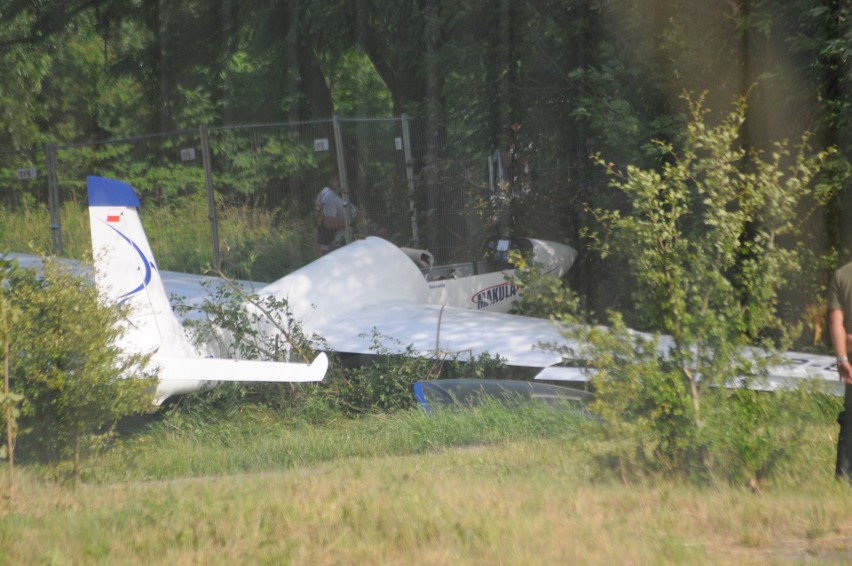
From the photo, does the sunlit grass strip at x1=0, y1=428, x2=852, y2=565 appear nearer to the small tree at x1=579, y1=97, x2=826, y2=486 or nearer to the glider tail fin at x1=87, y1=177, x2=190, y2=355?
the small tree at x1=579, y1=97, x2=826, y2=486

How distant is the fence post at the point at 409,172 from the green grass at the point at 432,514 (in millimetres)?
9920

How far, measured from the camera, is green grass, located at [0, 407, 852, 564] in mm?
4234

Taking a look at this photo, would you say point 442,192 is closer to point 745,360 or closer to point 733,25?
point 733,25

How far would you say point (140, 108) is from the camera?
29.0 metres

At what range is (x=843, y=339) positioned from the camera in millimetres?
5500

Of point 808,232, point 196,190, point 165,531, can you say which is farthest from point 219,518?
point 196,190

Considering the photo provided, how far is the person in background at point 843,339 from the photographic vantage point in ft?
18.0

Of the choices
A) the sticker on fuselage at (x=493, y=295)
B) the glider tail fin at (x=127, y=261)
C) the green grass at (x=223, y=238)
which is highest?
the green grass at (x=223, y=238)

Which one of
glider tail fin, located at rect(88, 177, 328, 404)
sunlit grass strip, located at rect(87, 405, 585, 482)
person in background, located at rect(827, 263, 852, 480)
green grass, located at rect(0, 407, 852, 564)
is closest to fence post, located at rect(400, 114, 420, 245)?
sunlit grass strip, located at rect(87, 405, 585, 482)

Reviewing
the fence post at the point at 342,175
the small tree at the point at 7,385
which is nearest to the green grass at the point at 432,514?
the small tree at the point at 7,385

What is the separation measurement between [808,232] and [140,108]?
23542 millimetres

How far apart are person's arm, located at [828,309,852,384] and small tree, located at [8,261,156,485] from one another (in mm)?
4578

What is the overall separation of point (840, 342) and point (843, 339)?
0.03m

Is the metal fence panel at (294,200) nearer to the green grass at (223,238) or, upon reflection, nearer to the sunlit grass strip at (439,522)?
the green grass at (223,238)
